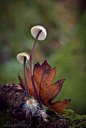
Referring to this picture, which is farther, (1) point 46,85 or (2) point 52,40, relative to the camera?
(2) point 52,40

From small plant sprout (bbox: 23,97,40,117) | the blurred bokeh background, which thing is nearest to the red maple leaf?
small plant sprout (bbox: 23,97,40,117)

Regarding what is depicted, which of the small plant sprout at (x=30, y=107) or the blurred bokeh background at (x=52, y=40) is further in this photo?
the blurred bokeh background at (x=52, y=40)

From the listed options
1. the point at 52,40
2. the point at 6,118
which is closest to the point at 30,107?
the point at 6,118

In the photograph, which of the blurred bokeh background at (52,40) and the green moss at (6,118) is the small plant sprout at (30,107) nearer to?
the green moss at (6,118)

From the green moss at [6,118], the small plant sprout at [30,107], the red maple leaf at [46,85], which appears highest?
the red maple leaf at [46,85]

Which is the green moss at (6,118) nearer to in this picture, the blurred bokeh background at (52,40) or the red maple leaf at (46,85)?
the red maple leaf at (46,85)

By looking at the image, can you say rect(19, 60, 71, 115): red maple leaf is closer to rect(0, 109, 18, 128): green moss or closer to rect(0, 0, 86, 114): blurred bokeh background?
rect(0, 109, 18, 128): green moss

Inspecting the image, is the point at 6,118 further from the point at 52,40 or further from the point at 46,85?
the point at 52,40

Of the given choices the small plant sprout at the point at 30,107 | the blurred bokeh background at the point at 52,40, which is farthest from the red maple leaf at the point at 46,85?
the blurred bokeh background at the point at 52,40

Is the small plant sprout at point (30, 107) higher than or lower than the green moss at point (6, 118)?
higher
